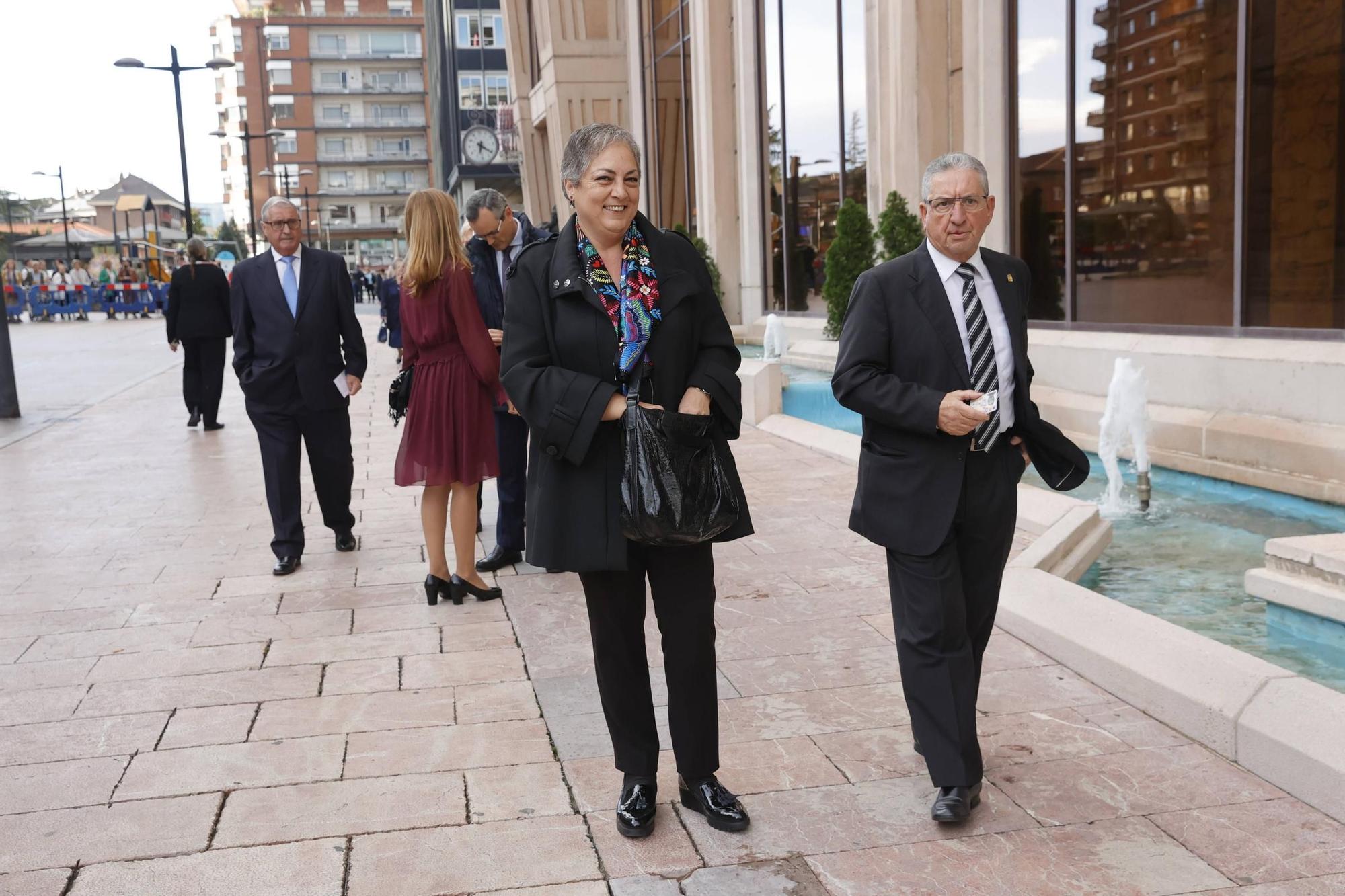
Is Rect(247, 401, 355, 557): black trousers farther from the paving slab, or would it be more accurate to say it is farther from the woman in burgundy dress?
the paving slab

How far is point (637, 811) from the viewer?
3.62m

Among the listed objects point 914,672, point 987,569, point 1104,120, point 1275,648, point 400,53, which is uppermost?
point 400,53

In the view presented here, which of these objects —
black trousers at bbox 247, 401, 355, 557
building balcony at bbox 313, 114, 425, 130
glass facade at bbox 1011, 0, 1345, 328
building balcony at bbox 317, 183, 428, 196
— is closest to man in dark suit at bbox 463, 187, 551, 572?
black trousers at bbox 247, 401, 355, 557

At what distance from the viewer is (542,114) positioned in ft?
126

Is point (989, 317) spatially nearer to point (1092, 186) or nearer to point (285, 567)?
point (285, 567)

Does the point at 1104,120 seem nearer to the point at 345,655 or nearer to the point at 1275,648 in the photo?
the point at 1275,648

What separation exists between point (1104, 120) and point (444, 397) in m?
9.82

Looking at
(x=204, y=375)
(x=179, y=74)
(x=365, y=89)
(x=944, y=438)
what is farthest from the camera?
(x=365, y=89)

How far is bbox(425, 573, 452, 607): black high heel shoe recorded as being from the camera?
6.31m

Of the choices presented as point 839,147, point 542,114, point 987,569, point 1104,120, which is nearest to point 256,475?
point 987,569

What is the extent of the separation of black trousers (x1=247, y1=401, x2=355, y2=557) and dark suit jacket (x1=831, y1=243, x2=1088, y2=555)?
4121 millimetres

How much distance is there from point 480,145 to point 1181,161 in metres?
45.2

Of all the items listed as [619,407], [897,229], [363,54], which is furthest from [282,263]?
[363,54]

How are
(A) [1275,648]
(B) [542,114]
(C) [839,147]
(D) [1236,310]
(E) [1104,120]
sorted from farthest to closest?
1. (B) [542,114]
2. (C) [839,147]
3. (E) [1104,120]
4. (D) [1236,310]
5. (A) [1275,648]
